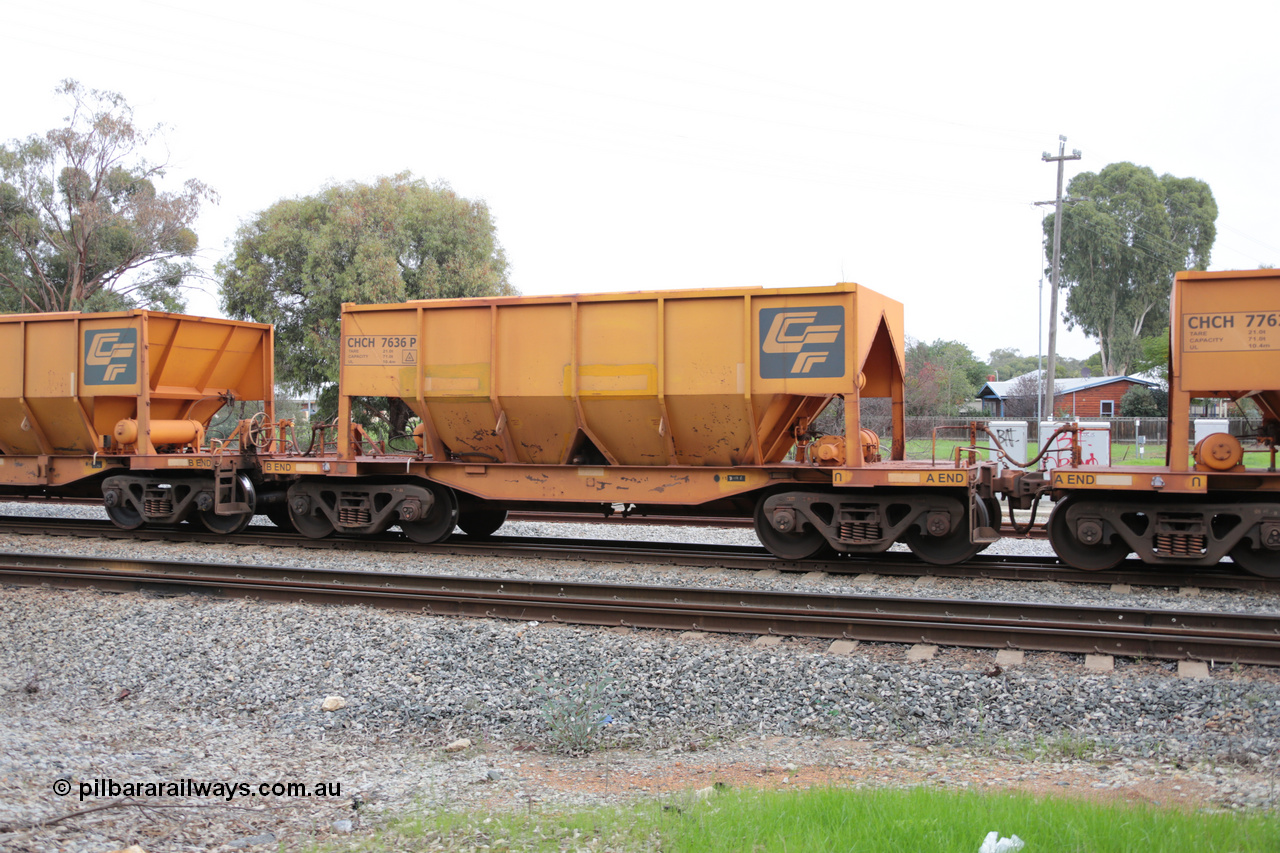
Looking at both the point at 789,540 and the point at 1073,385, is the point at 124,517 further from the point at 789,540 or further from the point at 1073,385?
the point at 1073,385

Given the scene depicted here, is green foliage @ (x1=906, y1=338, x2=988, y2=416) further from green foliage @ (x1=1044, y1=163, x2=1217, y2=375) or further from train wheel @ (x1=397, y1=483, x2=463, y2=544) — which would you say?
train wheel @ (x1=397, y1=483, x2=463, y2=544)

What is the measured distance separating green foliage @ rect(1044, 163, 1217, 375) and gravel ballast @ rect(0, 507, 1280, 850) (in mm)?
68703

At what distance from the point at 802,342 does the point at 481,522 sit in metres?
5.67

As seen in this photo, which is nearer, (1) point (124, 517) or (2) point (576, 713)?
(2) point (576, 713)

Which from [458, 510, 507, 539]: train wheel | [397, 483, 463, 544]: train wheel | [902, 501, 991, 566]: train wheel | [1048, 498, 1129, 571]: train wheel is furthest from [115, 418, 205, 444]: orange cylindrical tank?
[1048, 498, 1129, 571]: train wheel

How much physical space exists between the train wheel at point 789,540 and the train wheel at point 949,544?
102cm

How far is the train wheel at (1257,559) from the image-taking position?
8.62 m

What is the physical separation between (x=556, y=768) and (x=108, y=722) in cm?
316

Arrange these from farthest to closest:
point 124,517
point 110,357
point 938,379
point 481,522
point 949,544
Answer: point 938,379, point 124,517, point 110,357, point 481,522, point 949,544

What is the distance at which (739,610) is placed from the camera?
7.36 m

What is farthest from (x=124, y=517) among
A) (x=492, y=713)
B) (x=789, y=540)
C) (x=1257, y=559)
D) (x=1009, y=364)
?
(x=1009, y=364)

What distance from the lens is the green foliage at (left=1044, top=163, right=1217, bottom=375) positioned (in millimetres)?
66188

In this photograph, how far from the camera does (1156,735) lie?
5016 millimetres

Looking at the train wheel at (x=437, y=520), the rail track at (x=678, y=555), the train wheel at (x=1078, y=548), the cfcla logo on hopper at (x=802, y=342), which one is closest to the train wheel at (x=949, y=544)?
the rail track at (x=678, y=555)
